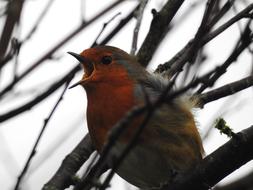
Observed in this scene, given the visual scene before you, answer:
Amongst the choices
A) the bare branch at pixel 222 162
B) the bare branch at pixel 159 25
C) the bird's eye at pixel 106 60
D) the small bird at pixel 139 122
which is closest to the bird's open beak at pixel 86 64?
the small bird at pixel 139 122

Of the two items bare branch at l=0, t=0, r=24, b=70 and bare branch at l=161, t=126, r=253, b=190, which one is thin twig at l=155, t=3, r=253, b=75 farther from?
bare branch at l=0, t=0, r=24, b=70

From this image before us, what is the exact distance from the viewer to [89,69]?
4.25 m

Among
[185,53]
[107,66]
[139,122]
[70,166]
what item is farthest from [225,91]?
[70,166]

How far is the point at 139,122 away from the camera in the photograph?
3.52 metres

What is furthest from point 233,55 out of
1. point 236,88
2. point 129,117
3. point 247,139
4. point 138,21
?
point 138,21

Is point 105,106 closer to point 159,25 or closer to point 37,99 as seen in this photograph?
point 37,99

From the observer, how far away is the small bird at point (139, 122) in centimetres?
362

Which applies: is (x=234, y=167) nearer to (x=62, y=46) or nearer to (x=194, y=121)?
(x=194, y=121)

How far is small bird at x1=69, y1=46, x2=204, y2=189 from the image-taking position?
11.9ft

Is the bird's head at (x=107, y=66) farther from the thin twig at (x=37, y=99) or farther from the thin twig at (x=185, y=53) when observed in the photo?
the thin twig at (x=37, y=99)

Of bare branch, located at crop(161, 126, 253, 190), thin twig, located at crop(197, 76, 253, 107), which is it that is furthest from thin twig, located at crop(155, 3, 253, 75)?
bare branch, located at crop(161, 126, 253, 190)

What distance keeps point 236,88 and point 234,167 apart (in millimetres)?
1286

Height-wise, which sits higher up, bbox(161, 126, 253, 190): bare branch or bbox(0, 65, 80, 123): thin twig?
bbox(0, 65, 80, 123): thin twig

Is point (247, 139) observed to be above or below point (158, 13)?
below
